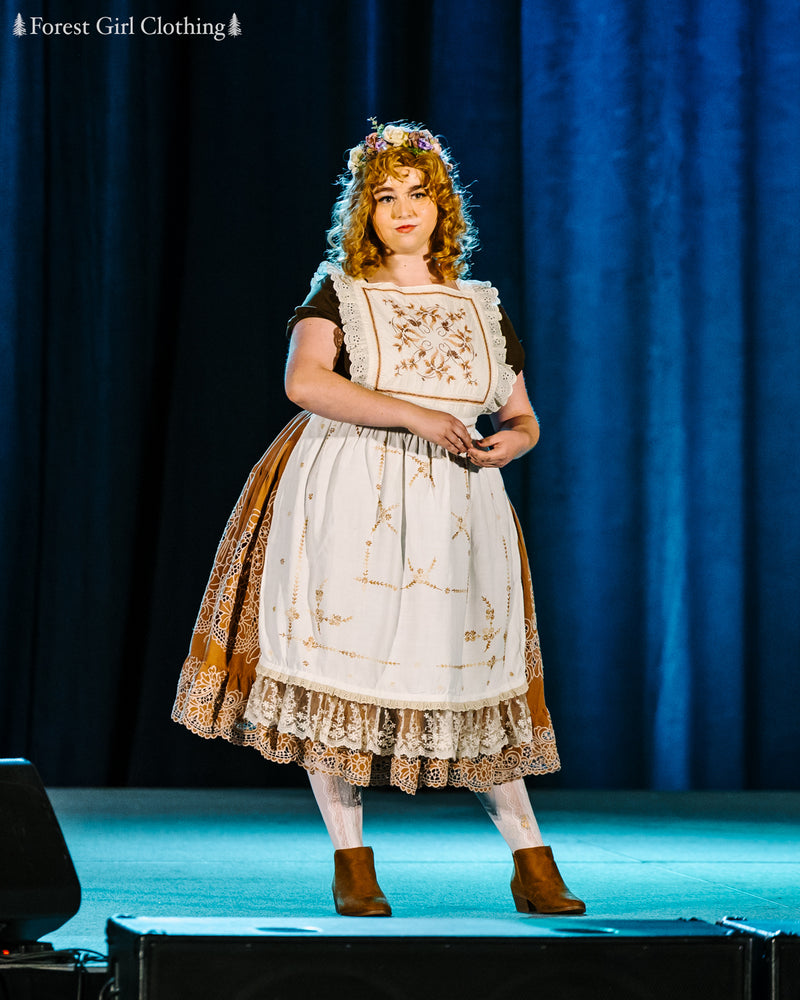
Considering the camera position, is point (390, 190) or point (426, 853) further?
point (426, 853)

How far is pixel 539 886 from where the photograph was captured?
2.08m

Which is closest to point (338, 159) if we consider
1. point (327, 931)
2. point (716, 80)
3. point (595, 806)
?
point (716, 80)

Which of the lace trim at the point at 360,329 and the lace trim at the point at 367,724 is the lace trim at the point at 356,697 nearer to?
the lace trim at the point at 367,724

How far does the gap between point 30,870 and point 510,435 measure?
1040 millimetres

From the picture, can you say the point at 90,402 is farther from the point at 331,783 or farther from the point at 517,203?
the point at 331,783

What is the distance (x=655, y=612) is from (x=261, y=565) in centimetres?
220

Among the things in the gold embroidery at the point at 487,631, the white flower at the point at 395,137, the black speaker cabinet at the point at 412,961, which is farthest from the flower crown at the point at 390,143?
the black speaker cabinet at the point at 412,961

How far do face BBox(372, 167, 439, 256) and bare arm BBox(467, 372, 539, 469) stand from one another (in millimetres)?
291

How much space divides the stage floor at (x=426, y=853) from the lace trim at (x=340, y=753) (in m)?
0.20

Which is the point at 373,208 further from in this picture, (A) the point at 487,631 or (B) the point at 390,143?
(A) the point at 487,631

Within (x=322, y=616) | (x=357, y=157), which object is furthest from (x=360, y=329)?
(x=322, y=616)

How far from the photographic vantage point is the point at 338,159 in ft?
13.5

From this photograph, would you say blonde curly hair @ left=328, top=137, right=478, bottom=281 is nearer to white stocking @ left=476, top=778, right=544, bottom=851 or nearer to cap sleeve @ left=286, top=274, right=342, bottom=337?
cap sleeve @ left=286, top=274, right=342, bottom=337

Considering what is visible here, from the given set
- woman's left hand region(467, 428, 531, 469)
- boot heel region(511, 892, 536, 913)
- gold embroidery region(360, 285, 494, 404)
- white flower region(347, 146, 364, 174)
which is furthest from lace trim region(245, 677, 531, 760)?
white flower region(347, 146, 364, 174)
